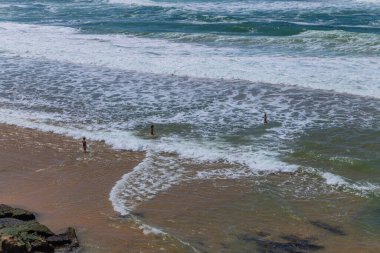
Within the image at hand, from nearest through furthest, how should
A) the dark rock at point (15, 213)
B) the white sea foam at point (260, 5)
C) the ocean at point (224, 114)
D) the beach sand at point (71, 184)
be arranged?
the beach sand at point (71, 184), the dark rock at point (15, 213), the ocean at point (224, 114), the white sea foam at point (260, 5)

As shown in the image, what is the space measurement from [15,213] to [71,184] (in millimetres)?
2064

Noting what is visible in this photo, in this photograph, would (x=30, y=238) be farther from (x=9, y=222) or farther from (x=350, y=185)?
(x=350, y=185)

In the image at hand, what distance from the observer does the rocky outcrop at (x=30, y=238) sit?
27.0 ft

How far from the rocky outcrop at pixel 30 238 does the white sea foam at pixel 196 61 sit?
39.7ft

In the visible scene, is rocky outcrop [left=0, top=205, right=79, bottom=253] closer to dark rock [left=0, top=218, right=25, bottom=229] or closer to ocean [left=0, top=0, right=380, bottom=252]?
dark rock [left=0, top=218, right=25, bottom=229]

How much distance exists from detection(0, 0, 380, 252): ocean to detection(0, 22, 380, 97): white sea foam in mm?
70

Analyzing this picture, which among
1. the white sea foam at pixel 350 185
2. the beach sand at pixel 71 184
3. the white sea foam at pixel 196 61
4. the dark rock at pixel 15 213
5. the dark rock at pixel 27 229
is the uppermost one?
the white sea foam at pixel 196 61

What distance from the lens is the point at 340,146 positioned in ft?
44.4

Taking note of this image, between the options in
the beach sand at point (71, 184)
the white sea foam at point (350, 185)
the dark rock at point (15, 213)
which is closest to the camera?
the beach sand at point (71, 184)

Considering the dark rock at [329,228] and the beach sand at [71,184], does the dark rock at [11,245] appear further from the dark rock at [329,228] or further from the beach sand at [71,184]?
the dark rock at [329,228]

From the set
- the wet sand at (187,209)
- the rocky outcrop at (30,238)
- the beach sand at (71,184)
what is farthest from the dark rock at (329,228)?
the rocky outcrop at (30,238)

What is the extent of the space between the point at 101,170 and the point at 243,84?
28.8 feet

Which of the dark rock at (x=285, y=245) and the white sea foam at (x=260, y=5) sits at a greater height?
the white sea foam at (x=260, y=5)

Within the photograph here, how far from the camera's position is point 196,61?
2370 centimetres
